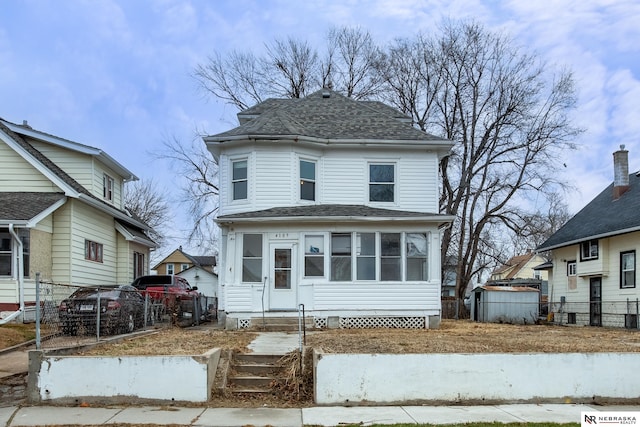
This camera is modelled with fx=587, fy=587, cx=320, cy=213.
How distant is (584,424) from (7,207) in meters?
17.0

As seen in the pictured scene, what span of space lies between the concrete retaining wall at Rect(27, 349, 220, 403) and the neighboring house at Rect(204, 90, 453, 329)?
26.2ft

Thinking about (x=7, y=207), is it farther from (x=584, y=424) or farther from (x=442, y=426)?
(x=584, y=424)

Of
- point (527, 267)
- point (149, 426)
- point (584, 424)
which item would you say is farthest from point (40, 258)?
point (527, 267)

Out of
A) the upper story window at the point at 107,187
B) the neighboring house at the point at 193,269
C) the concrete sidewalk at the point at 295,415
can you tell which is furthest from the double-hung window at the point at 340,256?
the neighboring house at the point at 193,269

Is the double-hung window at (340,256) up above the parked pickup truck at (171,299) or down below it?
above

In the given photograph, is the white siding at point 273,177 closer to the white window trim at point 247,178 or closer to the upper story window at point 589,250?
the white window trim at point 247,178

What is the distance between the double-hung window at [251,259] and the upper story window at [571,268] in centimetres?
1512

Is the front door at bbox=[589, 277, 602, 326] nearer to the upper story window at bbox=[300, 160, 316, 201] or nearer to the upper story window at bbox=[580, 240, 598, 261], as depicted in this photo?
the upper story window at bbox=[580, 240, 598, 261]

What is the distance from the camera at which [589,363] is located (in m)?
9.34

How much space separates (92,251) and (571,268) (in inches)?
797

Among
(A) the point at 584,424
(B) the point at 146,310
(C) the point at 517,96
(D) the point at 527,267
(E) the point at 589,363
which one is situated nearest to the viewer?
(A) the point at 584,424

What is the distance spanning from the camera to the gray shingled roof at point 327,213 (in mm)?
17250

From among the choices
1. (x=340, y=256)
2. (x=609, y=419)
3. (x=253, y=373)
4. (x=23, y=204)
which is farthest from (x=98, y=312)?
(x=23, y=204)

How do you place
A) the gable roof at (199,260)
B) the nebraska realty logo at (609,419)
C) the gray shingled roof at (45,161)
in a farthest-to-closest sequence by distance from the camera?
1. the gable roof at (199,260)
2. the gray shingled roof at (45,161)
3. the nebraska realty logo at (609,419)
